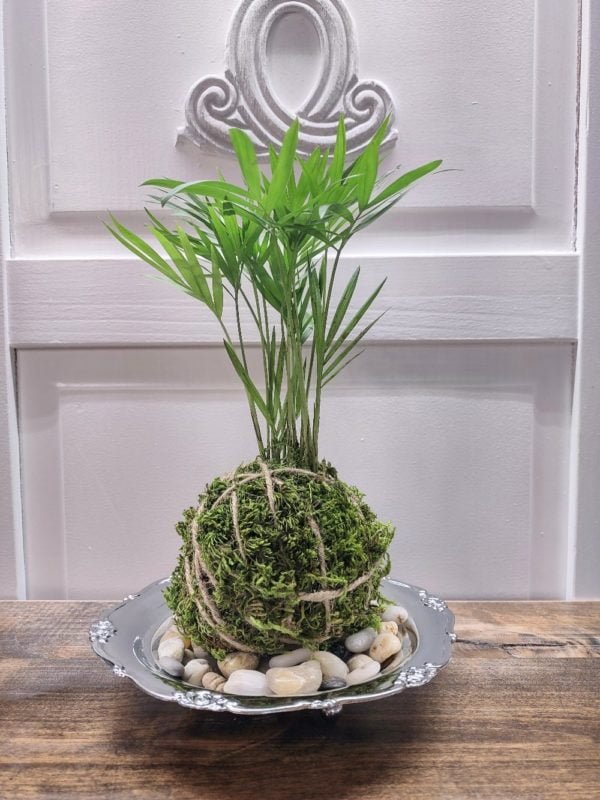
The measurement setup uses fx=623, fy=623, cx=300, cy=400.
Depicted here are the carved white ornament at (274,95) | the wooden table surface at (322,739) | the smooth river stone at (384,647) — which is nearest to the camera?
the wooden table surface at (322,739)

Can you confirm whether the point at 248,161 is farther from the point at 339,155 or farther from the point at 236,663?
the point at 236,663

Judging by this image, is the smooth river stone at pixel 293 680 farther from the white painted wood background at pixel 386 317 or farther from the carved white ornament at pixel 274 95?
the carved white ornament at pixel 274 95

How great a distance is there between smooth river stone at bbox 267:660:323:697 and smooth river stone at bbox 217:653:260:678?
0.11 ft

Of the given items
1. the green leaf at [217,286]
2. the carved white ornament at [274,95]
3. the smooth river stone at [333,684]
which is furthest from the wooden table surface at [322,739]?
the carved white ornament at [274,95]

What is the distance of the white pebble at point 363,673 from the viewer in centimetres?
54

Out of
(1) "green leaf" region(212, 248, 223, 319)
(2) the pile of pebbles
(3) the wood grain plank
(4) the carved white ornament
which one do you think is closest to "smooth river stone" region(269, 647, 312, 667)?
(2) the pile of pebbles

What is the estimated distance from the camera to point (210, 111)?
834mm

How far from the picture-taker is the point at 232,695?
20.4 inches

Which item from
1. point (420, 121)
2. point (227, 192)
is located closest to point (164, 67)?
point (420, 121)

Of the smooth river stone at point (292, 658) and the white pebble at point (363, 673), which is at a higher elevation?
the smooth river stone at point (292, 658)

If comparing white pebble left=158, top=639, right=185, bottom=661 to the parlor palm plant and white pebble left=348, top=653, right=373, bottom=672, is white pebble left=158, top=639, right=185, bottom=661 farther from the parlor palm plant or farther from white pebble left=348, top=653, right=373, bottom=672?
white pebble left=348, top=653, right=373, bottom=672

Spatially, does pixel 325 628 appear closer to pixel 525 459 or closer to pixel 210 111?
pixel 525 459

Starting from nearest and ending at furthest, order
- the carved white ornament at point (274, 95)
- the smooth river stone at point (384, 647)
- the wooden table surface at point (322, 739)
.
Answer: the wooden table surface at point (322, 739), the smooth river stone at point (384, 647), the carved white ornament at point (274, 95)

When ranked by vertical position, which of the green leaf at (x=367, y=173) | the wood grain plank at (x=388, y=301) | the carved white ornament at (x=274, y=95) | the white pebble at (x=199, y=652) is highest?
the carved white ornament at (x=274, y=95)
